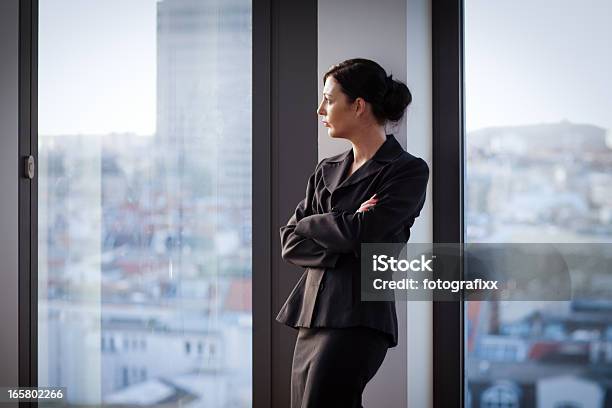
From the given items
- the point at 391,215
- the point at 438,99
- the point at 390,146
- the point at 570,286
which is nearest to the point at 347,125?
the point at 390,146

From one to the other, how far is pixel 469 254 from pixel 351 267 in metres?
0.73

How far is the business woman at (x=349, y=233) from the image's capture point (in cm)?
206

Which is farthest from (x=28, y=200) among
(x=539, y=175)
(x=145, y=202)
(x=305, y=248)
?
(x=539, y=175)

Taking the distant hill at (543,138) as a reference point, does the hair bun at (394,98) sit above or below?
above

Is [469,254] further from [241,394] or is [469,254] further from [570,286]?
[241,394]

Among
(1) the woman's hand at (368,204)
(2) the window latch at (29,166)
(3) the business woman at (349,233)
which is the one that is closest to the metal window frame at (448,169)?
(3) the business woman at (349,233)

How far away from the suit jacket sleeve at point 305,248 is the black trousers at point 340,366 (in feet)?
0.66

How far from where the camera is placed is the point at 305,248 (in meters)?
2.20

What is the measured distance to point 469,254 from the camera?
267 centimetres

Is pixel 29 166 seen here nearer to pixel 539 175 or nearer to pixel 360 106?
pixel 360 106

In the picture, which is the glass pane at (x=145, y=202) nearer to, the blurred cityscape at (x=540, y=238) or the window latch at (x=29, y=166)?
the window latch at (x=29, y=166)

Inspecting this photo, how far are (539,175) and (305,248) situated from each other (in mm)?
932

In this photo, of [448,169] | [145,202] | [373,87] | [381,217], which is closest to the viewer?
[381,217]

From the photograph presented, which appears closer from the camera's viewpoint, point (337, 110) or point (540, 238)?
point (337, 110)
